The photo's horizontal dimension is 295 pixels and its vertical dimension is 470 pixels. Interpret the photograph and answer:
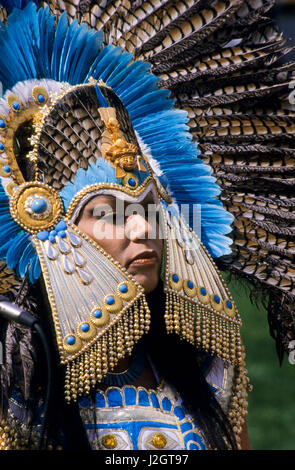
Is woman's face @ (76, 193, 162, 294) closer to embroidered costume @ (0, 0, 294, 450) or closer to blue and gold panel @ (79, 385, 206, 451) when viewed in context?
embroidered costume @ (0, 0, 294, 450)

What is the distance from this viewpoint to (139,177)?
3184 millimetres

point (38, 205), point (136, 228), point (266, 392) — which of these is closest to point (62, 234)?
point (38, 205)

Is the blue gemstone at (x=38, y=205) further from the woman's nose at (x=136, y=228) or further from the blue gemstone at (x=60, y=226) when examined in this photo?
the woman's nose at (x=136, y=228)

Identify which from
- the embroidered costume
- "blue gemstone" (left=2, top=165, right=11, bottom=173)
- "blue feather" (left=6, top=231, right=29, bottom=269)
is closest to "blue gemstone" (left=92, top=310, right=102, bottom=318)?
the embroidered costume

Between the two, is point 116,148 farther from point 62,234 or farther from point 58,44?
point 58,44

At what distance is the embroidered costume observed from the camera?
3.05 metres

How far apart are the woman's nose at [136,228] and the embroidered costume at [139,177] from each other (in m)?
0.07

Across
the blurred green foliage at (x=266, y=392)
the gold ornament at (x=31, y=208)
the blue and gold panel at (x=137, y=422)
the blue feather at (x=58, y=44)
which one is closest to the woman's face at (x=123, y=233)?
the gold ornament at (x=31, y=208)

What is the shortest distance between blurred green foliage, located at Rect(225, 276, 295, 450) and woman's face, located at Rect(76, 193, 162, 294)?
3.24 metres

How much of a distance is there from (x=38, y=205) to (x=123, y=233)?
31 centimetres

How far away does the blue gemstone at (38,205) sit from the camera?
3.03 meters

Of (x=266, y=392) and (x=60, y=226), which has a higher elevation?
(x=60, y=226)
